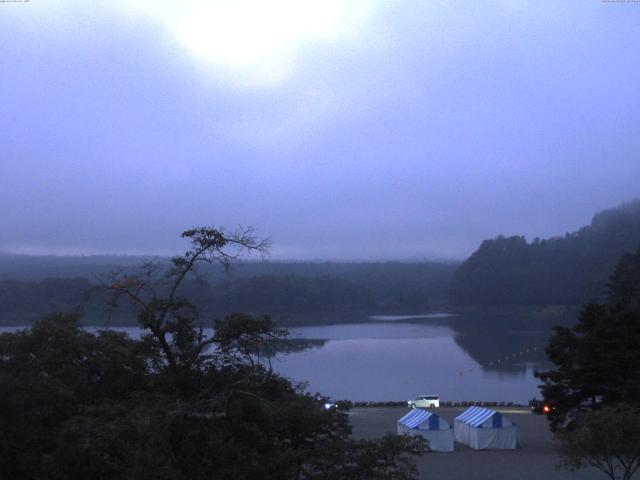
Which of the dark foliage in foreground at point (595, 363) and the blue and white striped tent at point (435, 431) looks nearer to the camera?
the dark foliage in foreground at point (595, 363)

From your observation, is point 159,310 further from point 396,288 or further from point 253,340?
point 396,288

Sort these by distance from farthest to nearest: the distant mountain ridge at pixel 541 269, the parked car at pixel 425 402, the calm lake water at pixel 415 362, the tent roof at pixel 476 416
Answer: the distant mountain ridge at pixel 541 269 < the calm lake water at pixel 415 362 < the parked car at pixel 425 402 < the tent roof at pixel 476 416

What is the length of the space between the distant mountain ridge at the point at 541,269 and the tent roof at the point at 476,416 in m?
55.8

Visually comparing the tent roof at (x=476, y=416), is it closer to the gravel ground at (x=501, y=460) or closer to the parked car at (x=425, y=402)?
the gravel ground at (x=501, y=460)

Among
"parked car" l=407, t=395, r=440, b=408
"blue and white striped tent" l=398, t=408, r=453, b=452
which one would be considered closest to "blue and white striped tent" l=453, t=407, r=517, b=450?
"blue and white striped tent" l=398, t=408, r=453, b=452

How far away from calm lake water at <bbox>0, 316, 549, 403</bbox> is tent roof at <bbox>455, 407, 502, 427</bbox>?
6.47 metres

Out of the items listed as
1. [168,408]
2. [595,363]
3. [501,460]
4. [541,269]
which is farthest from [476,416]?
[541,269]

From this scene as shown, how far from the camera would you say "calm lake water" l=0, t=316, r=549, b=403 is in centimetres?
3194

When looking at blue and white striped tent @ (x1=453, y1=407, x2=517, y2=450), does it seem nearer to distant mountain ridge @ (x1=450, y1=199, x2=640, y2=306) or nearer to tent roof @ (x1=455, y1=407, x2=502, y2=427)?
tent roof @ (x1=455, y1=407, x2=502, y2=427)

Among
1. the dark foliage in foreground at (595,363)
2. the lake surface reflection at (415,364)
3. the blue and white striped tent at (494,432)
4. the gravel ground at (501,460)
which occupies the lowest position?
the lake surface reflection at (415,364)

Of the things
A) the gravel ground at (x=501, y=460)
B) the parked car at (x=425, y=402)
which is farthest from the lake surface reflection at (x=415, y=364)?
the gravel ground at (x=501, y=460)

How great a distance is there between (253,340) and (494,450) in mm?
11189

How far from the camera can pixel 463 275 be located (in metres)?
87.5

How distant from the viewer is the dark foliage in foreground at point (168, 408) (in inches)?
275
